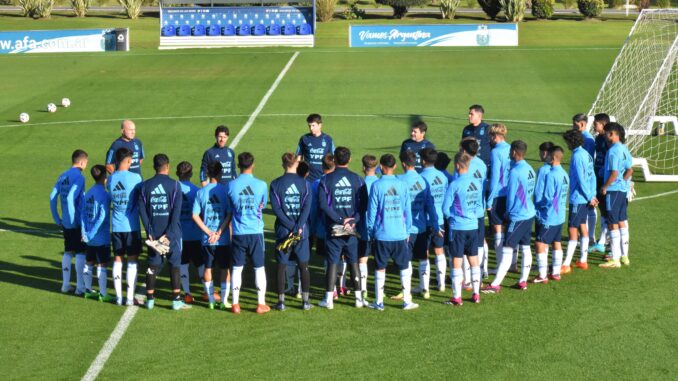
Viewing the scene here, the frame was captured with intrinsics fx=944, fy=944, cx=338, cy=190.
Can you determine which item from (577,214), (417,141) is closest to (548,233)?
(577,214)

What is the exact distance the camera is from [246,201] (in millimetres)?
12977

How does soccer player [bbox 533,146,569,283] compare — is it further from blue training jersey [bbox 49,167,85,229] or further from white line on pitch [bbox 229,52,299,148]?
white line on pitch [bbox 229,52,299,148]

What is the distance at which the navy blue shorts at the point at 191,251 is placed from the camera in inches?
539

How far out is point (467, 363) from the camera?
448 inches

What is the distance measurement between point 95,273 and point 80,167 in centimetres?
Result: 199

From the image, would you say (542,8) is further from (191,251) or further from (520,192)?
(191,251)

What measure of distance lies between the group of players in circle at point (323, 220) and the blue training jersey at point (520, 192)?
17 millimetres

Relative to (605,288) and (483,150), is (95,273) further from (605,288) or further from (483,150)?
(605,288)

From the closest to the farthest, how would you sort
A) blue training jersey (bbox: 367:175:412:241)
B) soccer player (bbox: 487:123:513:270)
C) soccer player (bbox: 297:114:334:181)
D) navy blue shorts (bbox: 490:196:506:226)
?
blue training jersey (bbox: 367:175:412:241) → soccer player (bbox: 487:123:513:270) → navy blue shorts (bbox: 490:196:506:226) → soccer player (bbox: 297:114:334:181)

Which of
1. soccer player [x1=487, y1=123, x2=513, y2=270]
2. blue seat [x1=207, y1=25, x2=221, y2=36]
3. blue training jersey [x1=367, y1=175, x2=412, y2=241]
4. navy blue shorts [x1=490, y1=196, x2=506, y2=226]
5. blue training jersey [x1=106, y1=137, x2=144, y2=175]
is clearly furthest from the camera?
blue seat [x1=207, y1=25, x2=221, y2=36]

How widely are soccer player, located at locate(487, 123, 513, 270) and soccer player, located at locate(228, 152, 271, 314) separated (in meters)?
3.77

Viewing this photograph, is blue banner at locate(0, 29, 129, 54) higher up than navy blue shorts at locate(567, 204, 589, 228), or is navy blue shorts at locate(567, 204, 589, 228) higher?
blue banner at locate(0, 29, 129, 54)

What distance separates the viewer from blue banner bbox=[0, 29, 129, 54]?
45.0 metres

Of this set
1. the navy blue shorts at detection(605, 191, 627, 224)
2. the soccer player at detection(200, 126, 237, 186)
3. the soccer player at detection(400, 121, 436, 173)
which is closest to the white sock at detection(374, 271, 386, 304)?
the soccer player at detection(400, 121, 436, 173)
